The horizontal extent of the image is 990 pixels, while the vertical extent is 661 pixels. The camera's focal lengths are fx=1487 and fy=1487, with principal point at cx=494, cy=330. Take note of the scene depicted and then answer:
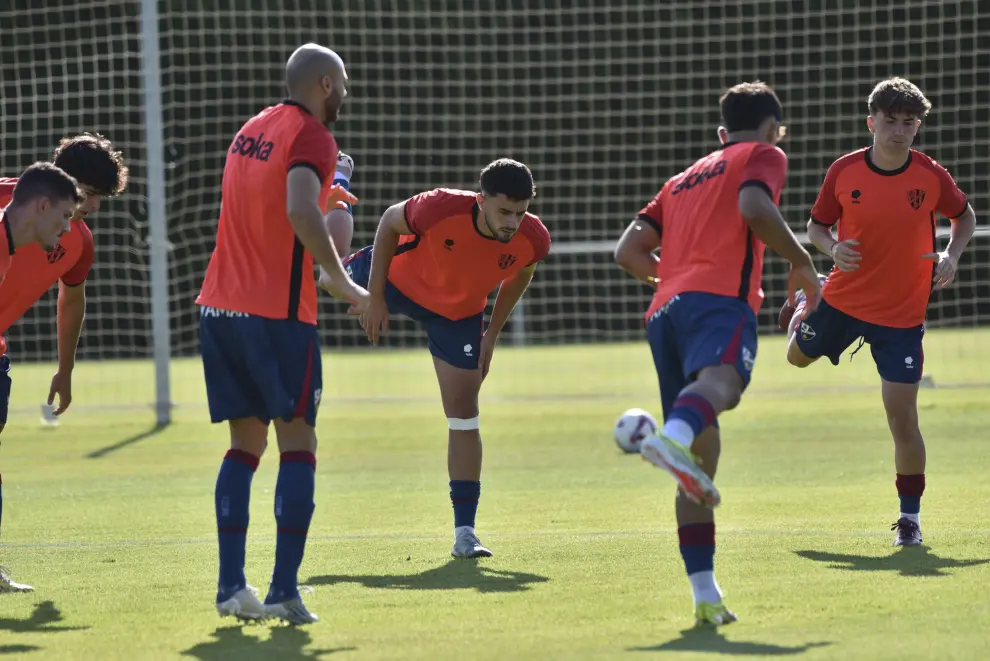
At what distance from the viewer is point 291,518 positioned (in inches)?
197

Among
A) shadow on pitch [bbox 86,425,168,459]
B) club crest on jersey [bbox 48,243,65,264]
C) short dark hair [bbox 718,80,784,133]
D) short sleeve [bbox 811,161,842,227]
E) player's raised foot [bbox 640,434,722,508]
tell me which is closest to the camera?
player's raised foot [bbox 640,434,722,508]

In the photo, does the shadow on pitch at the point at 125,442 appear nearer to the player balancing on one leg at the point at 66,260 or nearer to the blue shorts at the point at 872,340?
the player balancing on one leg at the point at 66,260

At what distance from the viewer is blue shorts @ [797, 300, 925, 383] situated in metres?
6.80

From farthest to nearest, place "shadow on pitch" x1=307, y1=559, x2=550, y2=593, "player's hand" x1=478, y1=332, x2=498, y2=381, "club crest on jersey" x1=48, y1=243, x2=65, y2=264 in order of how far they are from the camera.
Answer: "player's hand" x1=478, y1=332, x2=498, y2=381
"club crest on jersey" x1=48, y1=243, x2=65, y2=264
"shadow on pitch" x1=307, y1=559, x2=550, y2=593

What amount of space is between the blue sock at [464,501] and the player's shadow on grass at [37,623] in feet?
6.52

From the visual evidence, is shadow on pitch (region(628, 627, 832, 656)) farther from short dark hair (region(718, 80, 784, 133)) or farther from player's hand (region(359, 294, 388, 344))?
player's hand (region(359, 294, 388, 344))

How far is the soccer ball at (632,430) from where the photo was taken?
10.9m

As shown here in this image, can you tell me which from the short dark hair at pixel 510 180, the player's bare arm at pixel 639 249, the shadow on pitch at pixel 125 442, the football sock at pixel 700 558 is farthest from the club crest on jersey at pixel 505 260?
the shadow on pitch at pixel 125 442

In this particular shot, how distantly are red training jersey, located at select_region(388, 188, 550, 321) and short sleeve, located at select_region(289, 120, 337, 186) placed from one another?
1904 mm

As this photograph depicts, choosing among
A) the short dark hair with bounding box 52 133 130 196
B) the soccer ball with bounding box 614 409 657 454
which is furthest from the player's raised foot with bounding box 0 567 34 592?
the soccer ball with bounding box 614 409 657 454

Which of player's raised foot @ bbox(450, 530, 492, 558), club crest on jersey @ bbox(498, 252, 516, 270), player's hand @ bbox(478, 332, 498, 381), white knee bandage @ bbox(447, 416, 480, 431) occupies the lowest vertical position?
player's raised foot @ bbox(450, 530, 492, 558)

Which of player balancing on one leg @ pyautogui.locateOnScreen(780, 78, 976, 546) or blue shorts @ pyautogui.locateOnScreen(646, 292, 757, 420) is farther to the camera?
player balancing on one leg @ pyautogui.locateOnScreen(780, 78, 976, 546)

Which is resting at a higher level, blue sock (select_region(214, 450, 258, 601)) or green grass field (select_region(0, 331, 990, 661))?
blue sock (select_region(214, 450, 258, 601))

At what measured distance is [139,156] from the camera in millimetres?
27938
